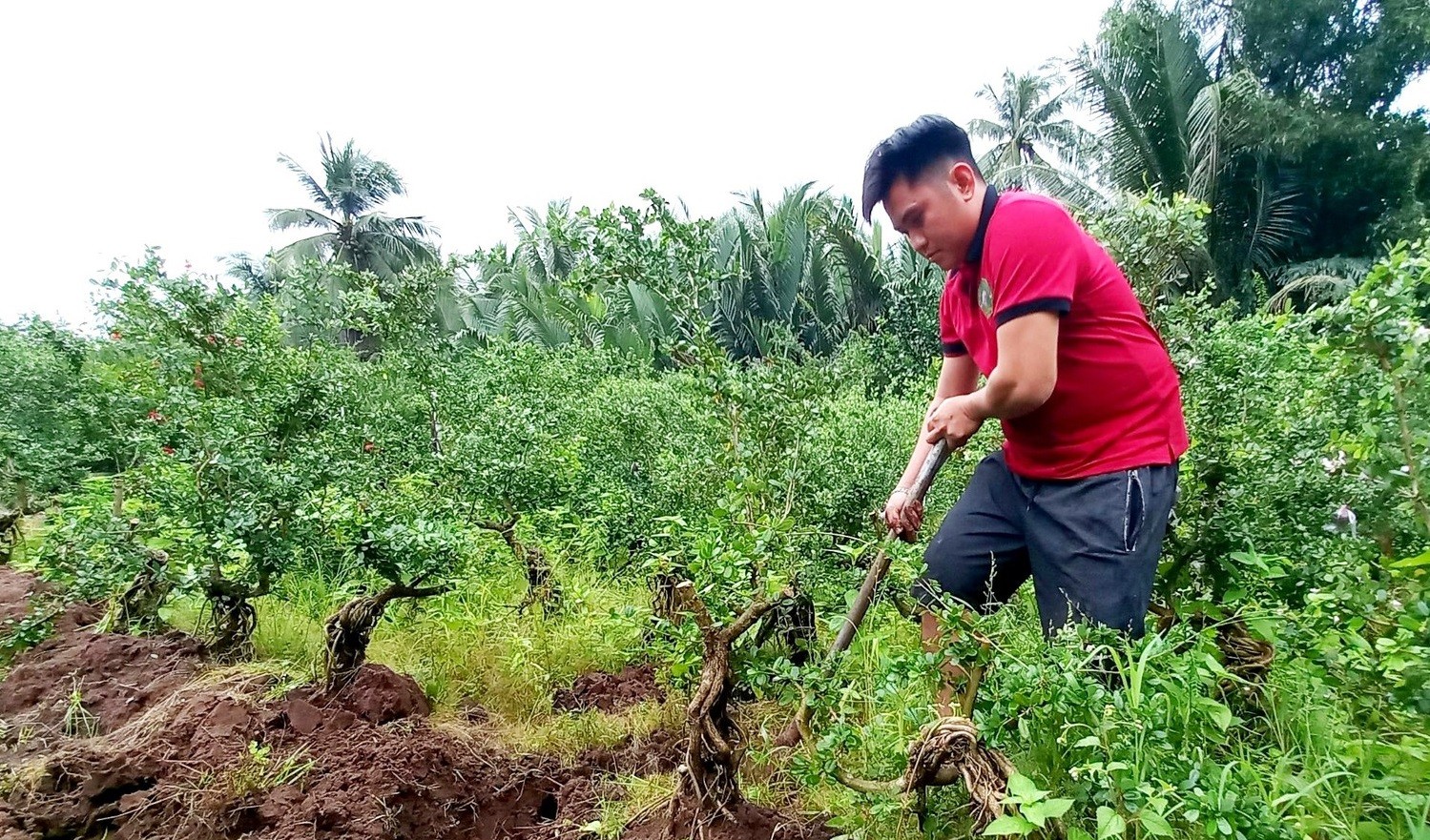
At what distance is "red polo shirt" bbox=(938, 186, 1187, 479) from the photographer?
1.74 meters

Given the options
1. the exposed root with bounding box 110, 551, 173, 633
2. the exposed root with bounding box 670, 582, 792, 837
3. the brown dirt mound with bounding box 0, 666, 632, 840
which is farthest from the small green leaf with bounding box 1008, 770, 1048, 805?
the exposed root with bounding box 110, 551, 173, 633

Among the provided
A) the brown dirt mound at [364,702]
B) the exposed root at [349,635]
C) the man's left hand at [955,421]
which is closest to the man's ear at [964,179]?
the man's left hand at [955,421]

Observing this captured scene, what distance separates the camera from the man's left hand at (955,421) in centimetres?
184

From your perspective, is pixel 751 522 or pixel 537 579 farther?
pixel 537 579

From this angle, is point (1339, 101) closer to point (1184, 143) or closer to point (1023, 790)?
point (1184, 143)

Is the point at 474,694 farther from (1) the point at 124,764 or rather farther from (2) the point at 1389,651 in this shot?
(2) the point at 1389,651

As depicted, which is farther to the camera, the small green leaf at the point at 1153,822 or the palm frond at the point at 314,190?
the palm frond at the point at 314,190

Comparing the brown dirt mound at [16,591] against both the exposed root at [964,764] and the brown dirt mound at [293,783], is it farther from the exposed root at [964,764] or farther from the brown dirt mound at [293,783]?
the exposed root at [964,764]

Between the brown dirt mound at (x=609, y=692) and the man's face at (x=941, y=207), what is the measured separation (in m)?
1.92

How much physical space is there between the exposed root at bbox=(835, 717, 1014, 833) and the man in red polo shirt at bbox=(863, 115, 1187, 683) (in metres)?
0.32

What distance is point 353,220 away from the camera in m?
26.2

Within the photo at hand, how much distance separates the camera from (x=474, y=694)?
3016 mm

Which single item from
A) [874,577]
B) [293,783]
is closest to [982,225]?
[874,577]

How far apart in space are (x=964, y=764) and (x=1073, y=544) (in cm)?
68
